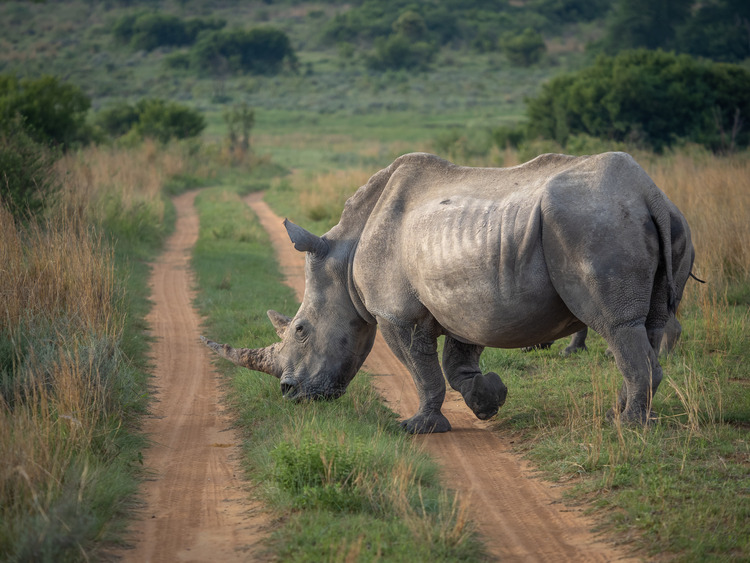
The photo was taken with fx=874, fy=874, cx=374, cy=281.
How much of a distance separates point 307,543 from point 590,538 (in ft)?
4.74

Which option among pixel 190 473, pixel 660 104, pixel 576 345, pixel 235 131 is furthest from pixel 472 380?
pixel 235 131

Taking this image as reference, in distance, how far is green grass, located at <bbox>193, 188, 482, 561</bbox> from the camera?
166 inches

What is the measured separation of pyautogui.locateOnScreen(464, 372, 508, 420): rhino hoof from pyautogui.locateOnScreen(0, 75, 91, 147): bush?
18.0m

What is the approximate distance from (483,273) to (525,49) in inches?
2176

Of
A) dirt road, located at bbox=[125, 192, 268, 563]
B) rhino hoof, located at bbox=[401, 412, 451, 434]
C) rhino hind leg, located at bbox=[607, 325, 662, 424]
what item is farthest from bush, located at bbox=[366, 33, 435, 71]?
rhino hind leg, located at bbox=[607, 325, 662, 424]

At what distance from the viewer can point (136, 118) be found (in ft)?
108

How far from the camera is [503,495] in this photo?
5.12 metres

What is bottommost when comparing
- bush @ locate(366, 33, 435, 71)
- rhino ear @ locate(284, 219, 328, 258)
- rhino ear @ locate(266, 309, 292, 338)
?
bush @ locate(366, 33, 435, 71)

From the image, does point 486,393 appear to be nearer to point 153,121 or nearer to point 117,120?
point 153,121

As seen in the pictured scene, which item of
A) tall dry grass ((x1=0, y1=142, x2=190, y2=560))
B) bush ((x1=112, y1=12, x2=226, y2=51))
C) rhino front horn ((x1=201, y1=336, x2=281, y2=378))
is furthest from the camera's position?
bush ((x1=112, y1=12, x2=226, y2=51))

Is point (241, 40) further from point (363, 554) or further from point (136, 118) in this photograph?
point (363, 554)

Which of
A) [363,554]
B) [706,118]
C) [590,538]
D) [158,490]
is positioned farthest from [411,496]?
[706,118]

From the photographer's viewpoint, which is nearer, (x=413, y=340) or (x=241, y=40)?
(x=413, y=340)

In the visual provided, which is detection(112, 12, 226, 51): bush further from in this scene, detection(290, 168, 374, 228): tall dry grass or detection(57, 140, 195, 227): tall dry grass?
detection(290, 168, 374, 228): tall dry grass
